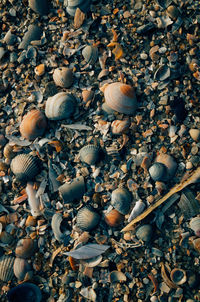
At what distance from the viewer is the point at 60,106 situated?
101 inches

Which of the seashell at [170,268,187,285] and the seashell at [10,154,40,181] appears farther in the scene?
the seashell at [10,154,40,181]

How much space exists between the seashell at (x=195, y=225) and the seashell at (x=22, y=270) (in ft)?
4.66

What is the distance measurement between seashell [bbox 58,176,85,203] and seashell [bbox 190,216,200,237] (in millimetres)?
943

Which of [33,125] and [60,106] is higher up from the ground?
[60,106]

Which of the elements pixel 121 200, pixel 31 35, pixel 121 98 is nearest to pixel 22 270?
pixel 121 200

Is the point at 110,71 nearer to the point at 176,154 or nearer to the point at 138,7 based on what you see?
the point at 138,7

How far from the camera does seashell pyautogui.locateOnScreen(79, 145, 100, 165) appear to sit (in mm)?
2504

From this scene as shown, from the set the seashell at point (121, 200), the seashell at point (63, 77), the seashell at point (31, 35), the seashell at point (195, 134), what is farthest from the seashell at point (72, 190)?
the seashell at point (31, 35)

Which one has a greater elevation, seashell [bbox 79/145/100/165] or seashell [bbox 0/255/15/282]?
seashell [bbox 79/145/100/165]

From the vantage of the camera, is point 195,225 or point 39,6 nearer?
point 195,225

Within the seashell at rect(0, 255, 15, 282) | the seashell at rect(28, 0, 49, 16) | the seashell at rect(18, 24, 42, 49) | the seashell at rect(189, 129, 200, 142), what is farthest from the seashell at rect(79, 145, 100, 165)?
the seashell at rect(28, 0, 49, 16)

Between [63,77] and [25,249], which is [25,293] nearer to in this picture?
[25,249]

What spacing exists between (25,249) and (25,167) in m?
0.71

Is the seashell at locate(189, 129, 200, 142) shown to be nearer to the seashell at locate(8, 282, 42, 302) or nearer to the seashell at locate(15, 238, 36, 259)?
the seashell at locate(15, 238, 36, 259)
